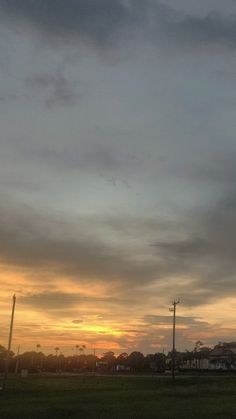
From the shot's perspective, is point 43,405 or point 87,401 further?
point 87,401

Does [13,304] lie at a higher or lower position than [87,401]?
higher

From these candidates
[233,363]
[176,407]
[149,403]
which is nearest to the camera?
[176,407]

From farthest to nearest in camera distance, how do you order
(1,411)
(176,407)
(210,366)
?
(210,366) < (176,407) < (1,411)

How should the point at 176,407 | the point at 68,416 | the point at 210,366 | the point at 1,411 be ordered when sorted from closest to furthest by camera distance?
the point at 68,416 → the point at 1,411 → the point at 176,407 → the point at 210,366

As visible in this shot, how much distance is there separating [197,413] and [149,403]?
24.3 ft

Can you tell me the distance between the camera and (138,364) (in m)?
197

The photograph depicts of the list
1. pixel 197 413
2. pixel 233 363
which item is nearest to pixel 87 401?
pixel 197 413

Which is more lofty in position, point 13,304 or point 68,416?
point 13,304

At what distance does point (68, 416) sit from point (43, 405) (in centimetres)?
698

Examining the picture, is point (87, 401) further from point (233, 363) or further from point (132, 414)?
point (233, 363)

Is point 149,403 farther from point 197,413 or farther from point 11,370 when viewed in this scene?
point 11,370

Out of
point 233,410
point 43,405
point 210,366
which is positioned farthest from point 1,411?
point 210,366

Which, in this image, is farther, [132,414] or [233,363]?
[233,363]

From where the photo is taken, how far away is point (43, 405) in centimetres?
3534
